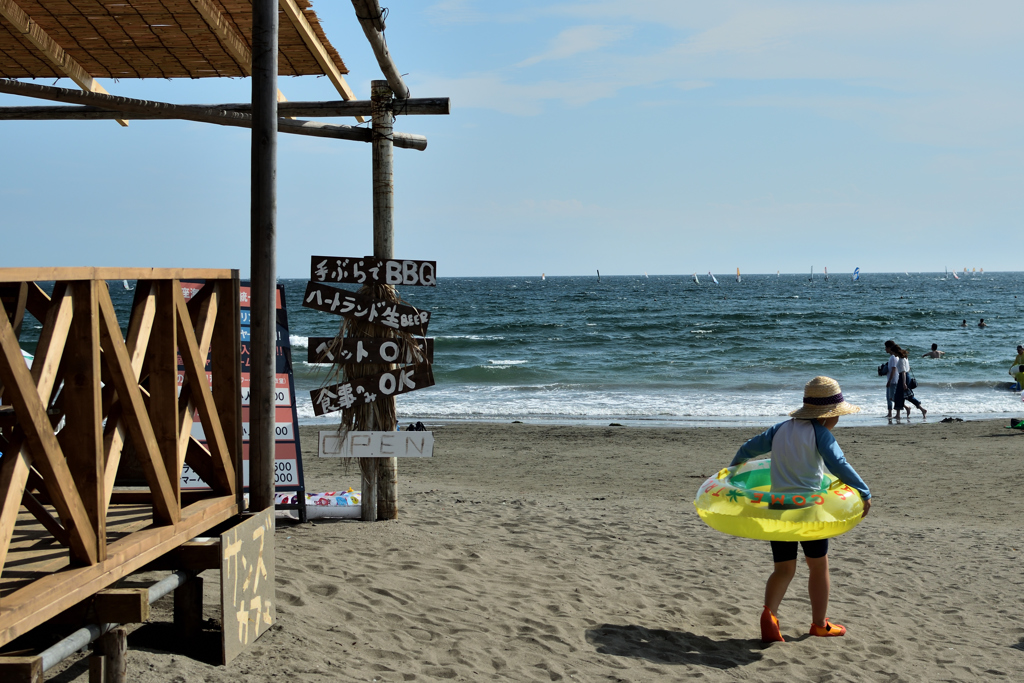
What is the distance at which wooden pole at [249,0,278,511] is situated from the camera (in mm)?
4320

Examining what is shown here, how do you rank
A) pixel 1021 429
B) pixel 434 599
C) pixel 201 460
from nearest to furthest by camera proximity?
1. pixel 201 460
2. pixel 434 599
3. pixel 1021 429

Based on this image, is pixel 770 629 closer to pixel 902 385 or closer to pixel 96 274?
pixel 96 274

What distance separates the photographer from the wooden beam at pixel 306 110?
6.50 metres

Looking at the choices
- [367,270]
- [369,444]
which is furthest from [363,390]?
[367,270]

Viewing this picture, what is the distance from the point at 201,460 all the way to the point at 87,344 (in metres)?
1.59

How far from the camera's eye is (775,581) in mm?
4723

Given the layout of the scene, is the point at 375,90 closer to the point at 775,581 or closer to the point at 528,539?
the point at 528,539

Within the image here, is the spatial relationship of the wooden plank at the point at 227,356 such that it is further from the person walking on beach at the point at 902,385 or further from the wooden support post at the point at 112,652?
the person walking on beach at the point at 902,385

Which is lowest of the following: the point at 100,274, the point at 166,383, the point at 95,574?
the point at 95,574

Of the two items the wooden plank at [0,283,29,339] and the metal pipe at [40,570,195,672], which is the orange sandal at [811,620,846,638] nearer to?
the metal pipe at [40,570,195,672]

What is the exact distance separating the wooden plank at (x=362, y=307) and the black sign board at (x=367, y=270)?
0.11 m

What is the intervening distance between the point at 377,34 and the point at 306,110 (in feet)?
3.83

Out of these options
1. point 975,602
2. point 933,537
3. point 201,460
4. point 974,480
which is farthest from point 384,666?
point 974,480

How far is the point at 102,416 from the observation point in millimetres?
3166
